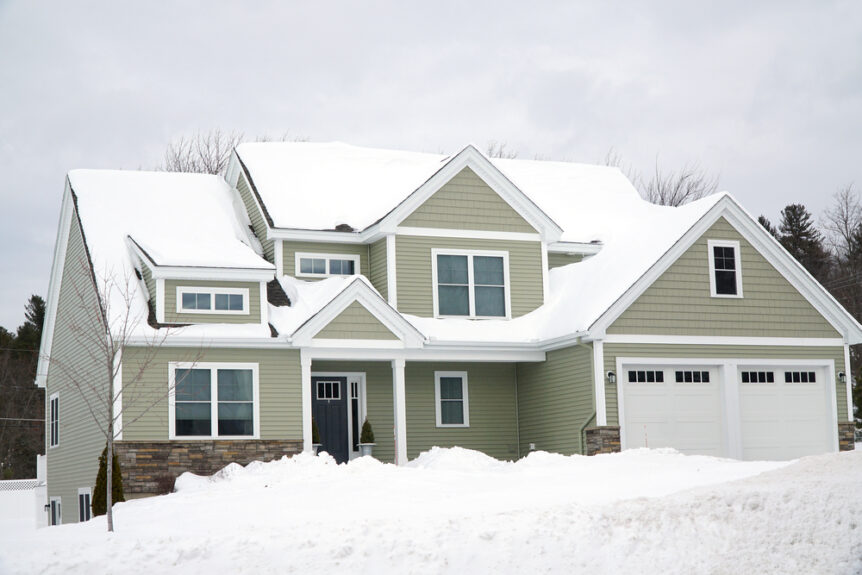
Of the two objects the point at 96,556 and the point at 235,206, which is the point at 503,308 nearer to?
the point at 235,206

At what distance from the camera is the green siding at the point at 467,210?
2469 centimetres

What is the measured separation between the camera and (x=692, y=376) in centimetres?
2352

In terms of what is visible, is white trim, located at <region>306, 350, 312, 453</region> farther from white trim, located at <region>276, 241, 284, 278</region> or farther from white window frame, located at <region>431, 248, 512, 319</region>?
white window frame, located at <region>431, 248, 512, 319</region>

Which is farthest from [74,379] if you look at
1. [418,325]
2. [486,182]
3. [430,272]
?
[486,182]

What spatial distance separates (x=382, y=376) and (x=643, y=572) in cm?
1294

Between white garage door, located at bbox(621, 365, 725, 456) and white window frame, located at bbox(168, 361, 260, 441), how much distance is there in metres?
7.49

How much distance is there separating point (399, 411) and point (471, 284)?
3832mm

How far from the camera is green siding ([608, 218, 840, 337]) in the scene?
23.0 m

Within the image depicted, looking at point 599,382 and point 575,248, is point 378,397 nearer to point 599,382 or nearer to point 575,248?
point 599,382

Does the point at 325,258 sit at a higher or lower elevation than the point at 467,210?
lower

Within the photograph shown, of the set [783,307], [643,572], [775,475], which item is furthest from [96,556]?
[783,307]

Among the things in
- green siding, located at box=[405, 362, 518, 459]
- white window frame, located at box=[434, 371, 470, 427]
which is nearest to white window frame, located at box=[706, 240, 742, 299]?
green siding, located at box=[405, 362, 518, 459]

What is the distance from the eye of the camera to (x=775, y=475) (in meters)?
14.8

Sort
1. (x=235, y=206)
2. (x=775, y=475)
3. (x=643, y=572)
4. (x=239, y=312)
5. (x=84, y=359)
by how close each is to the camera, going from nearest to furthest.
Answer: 1. (x=643, y=572)
2. (x=775, y=475)
3. (x=239, y=312)
4. (x=84, y=359)
5. (x=235, y=206)
